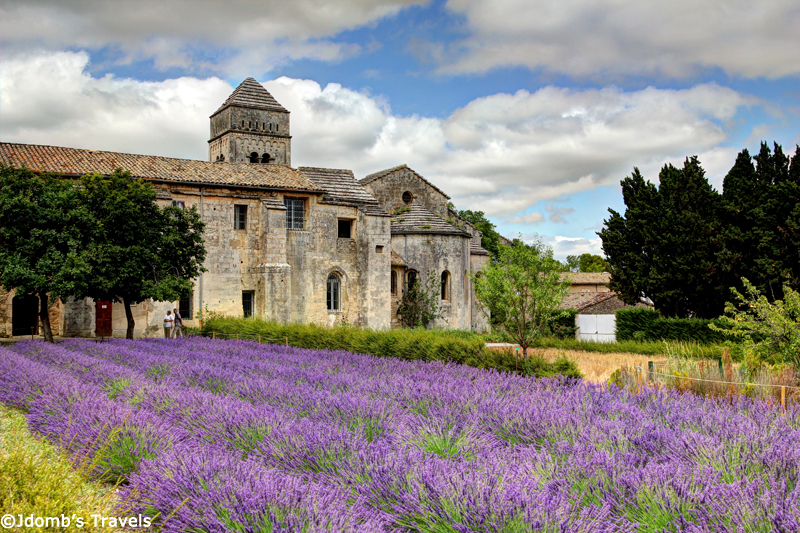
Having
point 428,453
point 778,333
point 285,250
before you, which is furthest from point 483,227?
point 428,453

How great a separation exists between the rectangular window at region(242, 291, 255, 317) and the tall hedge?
1542cm

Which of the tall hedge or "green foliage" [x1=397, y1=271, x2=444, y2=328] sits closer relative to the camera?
the tall hedge

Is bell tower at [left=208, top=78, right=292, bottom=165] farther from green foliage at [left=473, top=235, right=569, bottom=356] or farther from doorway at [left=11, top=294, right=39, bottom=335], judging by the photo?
green foliage at [left=473, top=235, right=569, bottom=356]

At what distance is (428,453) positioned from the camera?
505cm

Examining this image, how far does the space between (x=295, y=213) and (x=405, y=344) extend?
594 inches

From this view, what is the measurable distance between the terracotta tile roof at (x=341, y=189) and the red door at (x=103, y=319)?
1015 cm

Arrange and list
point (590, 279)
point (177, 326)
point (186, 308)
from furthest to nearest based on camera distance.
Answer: point (590, 279)
point (186, 308)
point (177, 326)

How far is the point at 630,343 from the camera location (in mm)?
20500

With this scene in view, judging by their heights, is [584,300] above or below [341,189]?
below

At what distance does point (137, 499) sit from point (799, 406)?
6.79m

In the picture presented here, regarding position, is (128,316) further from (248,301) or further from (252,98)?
(252,98)

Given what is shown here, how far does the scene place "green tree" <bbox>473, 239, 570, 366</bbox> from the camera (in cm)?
1616

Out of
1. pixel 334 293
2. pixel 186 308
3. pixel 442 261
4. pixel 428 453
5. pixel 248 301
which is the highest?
pixel 442 261

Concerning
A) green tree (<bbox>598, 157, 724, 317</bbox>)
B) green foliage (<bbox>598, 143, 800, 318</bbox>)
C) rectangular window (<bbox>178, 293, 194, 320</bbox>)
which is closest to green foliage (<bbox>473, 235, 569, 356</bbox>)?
green foliage (<bbox>598, 143, 800, 318</bbox>)
